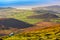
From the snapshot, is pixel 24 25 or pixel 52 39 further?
pixel 24 25

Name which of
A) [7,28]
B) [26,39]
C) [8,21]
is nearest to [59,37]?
[26,39]

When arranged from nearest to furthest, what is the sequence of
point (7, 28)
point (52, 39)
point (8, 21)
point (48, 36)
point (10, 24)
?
point (52, 39) < point (48, 36) < point (7, 28) < point (10, 24) < point (8, 21)

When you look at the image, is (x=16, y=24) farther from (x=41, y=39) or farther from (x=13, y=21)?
(x=41, y=39)

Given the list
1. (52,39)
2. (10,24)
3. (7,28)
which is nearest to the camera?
(52,39)

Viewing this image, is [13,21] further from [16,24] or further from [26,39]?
[26,39]

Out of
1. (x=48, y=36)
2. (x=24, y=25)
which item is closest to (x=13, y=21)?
(x=24, y=25)

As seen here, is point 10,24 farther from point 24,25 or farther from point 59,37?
point 59,37

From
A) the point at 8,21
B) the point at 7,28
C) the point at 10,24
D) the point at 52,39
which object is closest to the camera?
the point at 52,39

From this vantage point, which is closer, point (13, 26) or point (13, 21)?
point (13, 26)
